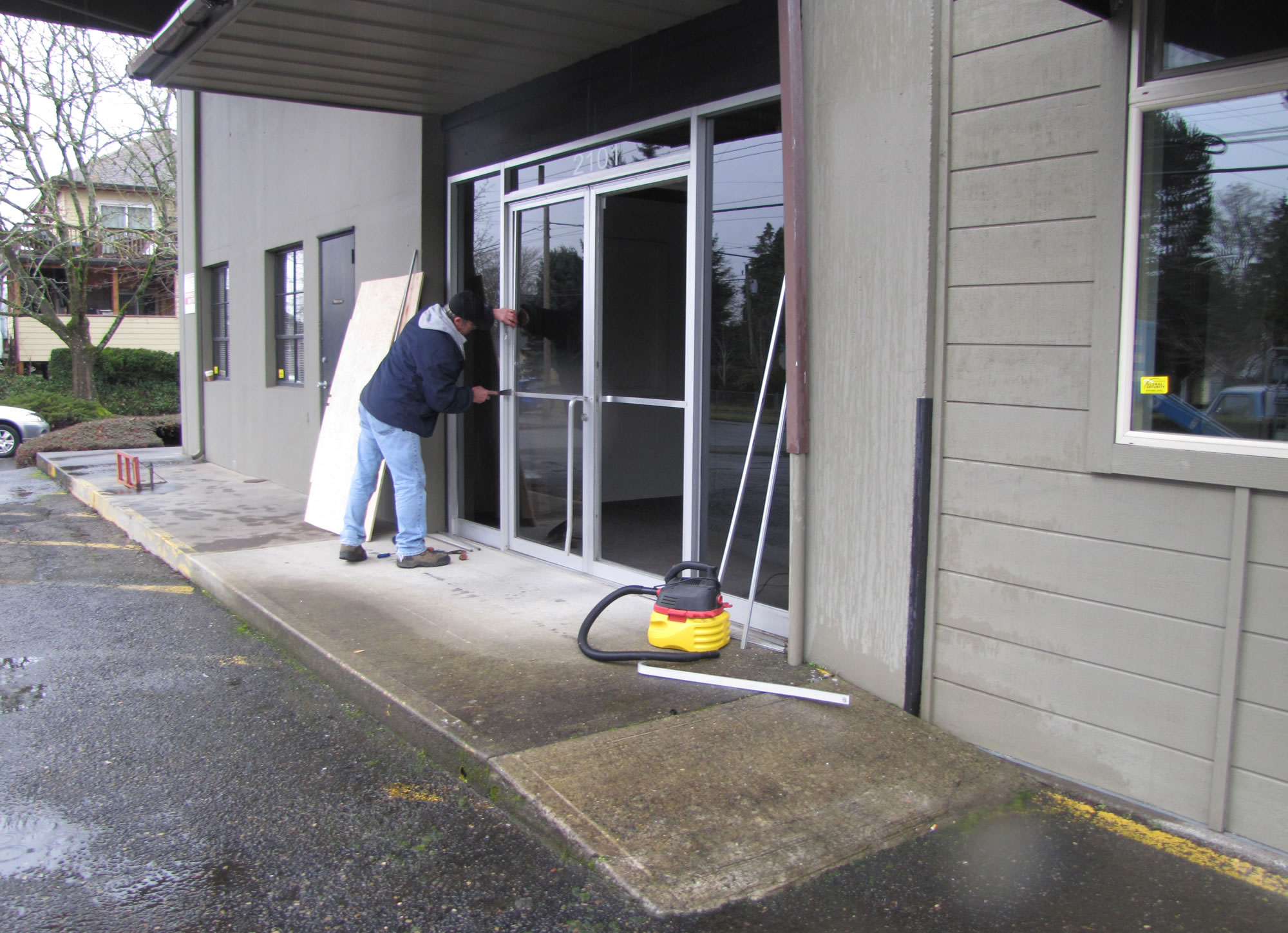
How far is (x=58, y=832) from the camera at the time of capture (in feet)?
11.2

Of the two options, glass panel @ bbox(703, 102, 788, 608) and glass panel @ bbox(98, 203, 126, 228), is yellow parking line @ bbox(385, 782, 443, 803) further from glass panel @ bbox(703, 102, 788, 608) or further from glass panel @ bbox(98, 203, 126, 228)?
glass panel @ bbox(98, 203, 126, 228)

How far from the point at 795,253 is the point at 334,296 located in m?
6.31

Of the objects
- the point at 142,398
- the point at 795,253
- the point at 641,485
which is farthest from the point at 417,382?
the point at 142,398

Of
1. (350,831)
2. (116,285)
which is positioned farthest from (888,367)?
(116,285)

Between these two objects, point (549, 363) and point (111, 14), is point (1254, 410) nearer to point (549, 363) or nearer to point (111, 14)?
point (549, 363)

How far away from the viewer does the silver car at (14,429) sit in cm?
1656

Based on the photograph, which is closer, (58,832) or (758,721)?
(58,832)

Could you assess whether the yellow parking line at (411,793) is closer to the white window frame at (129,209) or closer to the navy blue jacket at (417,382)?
the navy blue jacket at (417,382)

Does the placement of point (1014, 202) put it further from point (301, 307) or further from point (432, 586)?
point (301, 307)

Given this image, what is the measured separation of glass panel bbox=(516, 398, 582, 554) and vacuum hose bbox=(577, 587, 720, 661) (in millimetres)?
1874

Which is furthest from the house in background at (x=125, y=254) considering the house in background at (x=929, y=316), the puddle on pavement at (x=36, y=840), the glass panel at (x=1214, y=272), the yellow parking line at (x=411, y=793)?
the glass panel at (x=1214, y=272)

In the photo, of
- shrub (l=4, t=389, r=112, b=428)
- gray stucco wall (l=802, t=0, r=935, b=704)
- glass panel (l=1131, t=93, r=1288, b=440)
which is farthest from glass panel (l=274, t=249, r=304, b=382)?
shrub (l=4, t=389, r=112, b=428)

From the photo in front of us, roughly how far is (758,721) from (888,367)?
5.03 ft

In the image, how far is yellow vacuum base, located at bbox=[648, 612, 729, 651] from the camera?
185 inches
